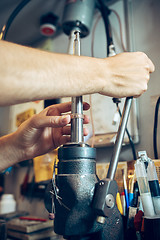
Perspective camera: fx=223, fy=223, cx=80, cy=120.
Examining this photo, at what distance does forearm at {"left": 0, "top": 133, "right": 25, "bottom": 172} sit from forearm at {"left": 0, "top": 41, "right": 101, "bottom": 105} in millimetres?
330

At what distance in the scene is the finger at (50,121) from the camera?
0.54m

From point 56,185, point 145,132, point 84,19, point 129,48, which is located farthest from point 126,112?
point 84,19

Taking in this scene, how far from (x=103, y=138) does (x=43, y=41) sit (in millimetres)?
847

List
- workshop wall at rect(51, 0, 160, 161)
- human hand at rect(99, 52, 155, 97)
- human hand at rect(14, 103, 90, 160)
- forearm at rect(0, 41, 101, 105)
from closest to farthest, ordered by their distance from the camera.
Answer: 1. forearm at rect(0, 41, 101, 105)
2. human hand at rect(99, 52, 155, 97)
3. human hand at rect(14, 103, 90, 160)
4. workshop wall at rect(51, 0, 160, 161)

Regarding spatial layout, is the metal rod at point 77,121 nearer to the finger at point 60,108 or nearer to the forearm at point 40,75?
the forearm at point 40,75

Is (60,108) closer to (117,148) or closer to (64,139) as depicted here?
(64,139)

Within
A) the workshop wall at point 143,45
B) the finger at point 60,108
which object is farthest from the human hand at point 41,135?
the workshop wall at point 143,45

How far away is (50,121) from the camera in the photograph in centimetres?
59

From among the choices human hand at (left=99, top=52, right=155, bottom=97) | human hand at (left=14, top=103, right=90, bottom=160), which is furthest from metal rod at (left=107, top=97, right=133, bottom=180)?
human hand at (left=14, top=103, right=90, bottom=160)

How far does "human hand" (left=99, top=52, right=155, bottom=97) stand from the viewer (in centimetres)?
54

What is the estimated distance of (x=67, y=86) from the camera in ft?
1.57

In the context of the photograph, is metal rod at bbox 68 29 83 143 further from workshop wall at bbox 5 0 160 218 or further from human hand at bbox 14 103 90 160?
workshop wall at bbox 5 0 160 218

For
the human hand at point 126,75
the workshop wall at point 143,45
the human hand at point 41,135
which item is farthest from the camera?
the workshop wall at point 143,45

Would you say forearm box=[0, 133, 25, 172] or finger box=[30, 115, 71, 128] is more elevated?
finger box=[30, 115, 71, 128]
